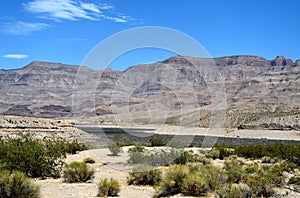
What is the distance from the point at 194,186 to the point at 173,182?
94 centimetres

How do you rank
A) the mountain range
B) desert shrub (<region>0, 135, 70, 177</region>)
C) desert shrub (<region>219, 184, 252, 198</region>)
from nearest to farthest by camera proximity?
desert shrub (<region>219, 184, 252, 198</region>), desert shrub (<region>0, 135, 70, 177</region>), the mountain range

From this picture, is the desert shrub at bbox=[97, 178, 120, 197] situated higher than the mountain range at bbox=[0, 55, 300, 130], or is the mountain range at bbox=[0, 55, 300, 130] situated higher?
the mountain range at bbox=[0, 55, 300, 130]

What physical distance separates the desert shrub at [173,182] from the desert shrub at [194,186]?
0.30m

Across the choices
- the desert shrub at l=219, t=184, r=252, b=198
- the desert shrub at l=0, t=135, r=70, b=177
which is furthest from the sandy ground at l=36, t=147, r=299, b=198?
the desert shrub at l=219, t=184, r=252, b=198

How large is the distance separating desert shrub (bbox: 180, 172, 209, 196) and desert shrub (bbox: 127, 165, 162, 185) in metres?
2.13

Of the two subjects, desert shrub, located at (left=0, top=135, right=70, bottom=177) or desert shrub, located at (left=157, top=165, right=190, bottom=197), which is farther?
desert shrub, located at (left=0, top=135, right=70, bottom=177)

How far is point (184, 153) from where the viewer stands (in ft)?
68.8

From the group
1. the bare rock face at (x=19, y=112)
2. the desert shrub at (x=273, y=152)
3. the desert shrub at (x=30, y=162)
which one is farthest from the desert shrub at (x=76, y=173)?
the bare rock face at (x=19, y=112)

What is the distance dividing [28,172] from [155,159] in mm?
6542

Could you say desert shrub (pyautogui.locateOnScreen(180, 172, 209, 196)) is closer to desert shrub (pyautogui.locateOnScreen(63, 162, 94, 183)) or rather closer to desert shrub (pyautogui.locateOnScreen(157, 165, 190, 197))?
desert shrub (pyautogui.locateOnScreen(157, 165, 190, 197))

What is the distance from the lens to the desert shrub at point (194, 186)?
1213 cm

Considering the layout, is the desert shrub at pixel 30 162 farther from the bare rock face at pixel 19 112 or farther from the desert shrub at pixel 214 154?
the bare rock face at pixel 19 112

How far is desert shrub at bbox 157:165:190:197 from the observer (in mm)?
12602

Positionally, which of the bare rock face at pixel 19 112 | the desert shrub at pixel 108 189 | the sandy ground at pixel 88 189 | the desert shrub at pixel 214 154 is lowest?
the desert shrub at pixel 214 154
